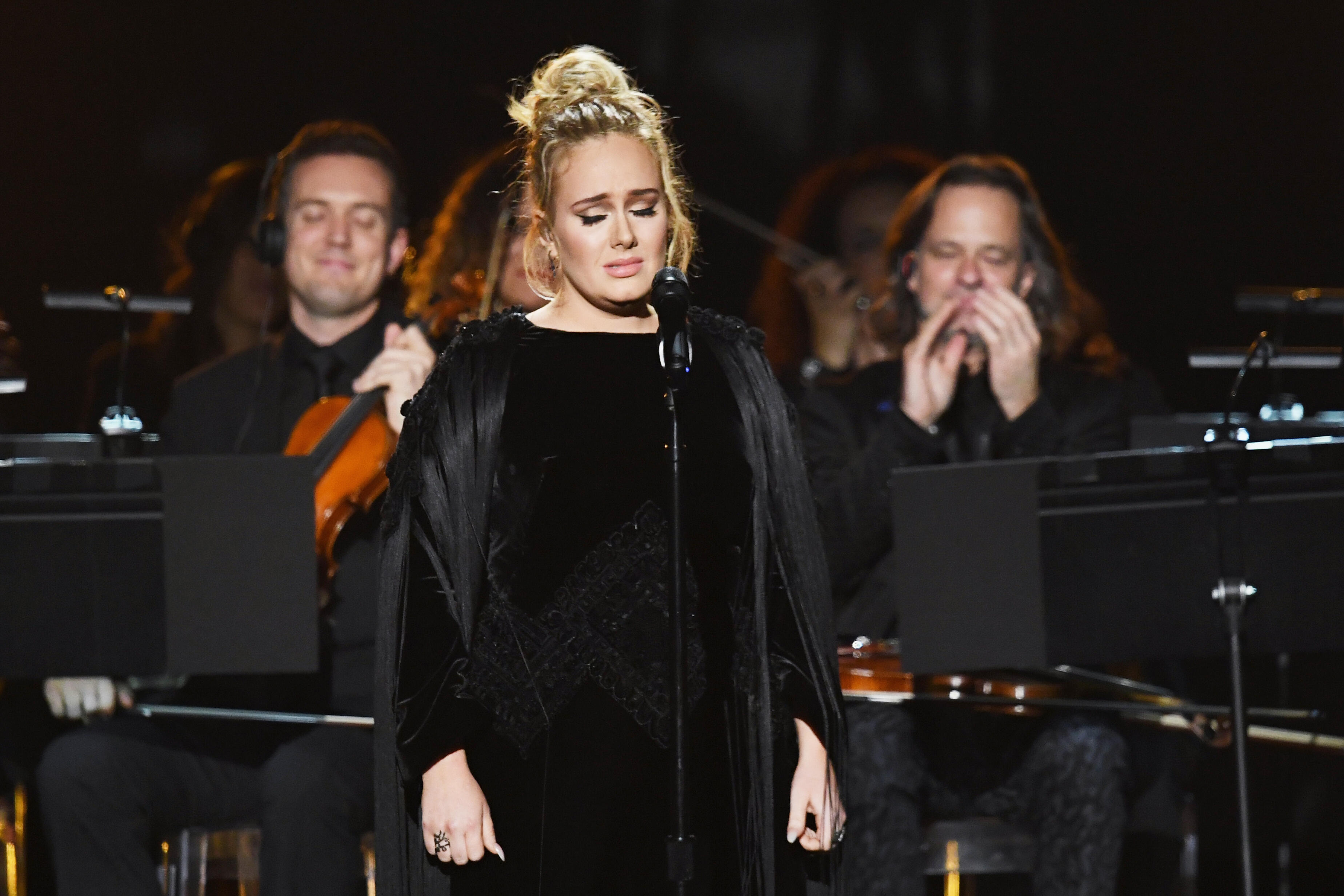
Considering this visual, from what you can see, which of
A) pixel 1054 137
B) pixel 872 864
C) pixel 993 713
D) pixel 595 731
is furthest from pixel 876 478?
pixel 1054 137

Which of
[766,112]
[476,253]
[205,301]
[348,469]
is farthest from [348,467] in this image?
[766,112]

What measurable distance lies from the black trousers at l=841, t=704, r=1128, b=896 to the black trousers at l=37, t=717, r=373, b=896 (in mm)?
912

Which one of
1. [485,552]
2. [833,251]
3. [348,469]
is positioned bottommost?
[485,552]

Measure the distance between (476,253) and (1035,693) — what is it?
5.62ft

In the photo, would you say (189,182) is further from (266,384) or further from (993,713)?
(993,713)

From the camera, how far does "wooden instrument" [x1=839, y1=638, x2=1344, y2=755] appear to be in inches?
114

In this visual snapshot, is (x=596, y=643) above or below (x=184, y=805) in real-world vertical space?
above

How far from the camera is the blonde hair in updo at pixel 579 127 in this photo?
7.15 feet

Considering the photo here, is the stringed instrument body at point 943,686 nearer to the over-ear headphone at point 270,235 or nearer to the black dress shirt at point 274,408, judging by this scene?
the black dress shirt at point 274,408

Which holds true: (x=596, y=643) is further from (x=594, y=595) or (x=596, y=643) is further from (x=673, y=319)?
(x=673, y=319)

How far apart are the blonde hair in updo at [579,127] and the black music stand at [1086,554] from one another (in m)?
0.71

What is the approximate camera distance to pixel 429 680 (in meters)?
2.04

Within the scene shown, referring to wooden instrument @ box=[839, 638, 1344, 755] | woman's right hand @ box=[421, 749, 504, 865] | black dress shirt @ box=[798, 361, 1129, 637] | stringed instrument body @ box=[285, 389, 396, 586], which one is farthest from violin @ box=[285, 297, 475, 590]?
woman's right hand @ box=[421, 749, 504, 865]

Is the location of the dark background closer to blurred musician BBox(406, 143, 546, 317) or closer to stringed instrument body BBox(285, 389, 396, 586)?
blurred musician BBox(406, 143, 546, 317)
